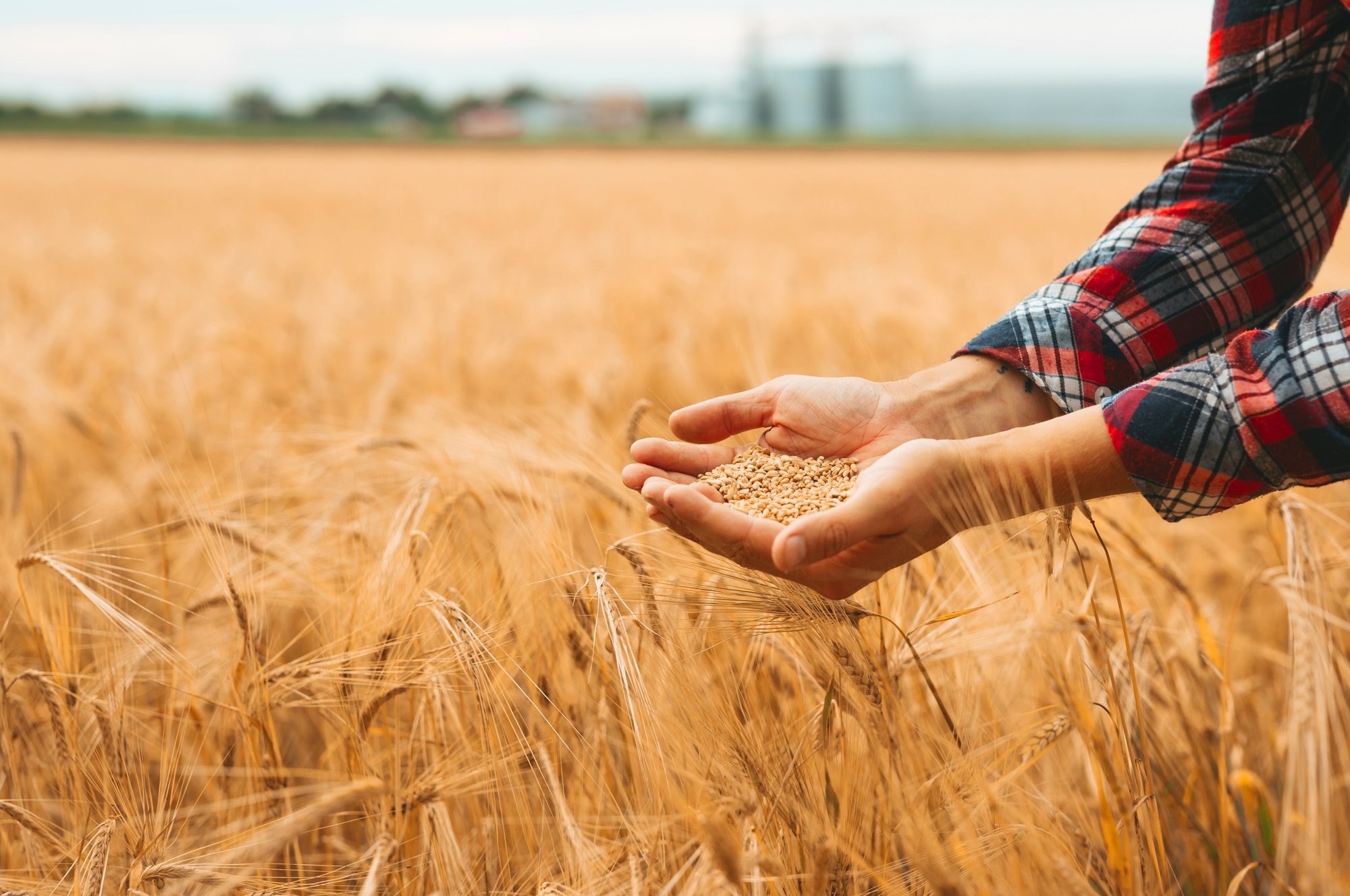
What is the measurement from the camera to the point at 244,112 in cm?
4719

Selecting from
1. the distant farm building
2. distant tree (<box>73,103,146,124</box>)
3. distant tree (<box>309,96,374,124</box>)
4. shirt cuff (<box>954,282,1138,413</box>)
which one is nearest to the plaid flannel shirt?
shirt cuff (<box>954,282,1138,413</box>)

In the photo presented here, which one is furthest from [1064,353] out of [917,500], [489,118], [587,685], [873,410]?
[489,118]

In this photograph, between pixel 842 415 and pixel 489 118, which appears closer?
pixel 842 415

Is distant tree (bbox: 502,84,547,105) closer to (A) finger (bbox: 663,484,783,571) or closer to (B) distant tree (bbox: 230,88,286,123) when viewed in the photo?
(B) distant tree (bbox: 230,88,286,123)

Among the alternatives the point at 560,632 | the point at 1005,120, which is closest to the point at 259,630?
the point at 560,632

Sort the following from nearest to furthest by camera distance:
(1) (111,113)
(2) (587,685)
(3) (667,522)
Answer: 1. (3) (667,522)
2. (2) (587,685)
3. (1) (111,113)

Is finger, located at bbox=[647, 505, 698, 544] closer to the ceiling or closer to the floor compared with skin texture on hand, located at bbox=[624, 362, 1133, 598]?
closer to the floor

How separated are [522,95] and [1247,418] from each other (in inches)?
2356

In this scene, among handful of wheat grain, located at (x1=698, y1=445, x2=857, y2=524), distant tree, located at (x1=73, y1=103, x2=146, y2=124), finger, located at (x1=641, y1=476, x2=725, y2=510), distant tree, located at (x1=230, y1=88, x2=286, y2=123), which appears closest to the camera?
finger, located at (x1=641, y1=476, x2=725, y2=510)

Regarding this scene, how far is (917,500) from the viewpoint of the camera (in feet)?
3.06

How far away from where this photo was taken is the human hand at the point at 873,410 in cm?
120

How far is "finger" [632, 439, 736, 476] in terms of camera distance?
1.18m

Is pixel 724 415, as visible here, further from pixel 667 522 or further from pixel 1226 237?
pixel 1226 237

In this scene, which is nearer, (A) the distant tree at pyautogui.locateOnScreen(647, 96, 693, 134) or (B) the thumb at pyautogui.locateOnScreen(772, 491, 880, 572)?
(B) the thumb at pyautogui.locateOnScreen(772, 491, 880, 572)
